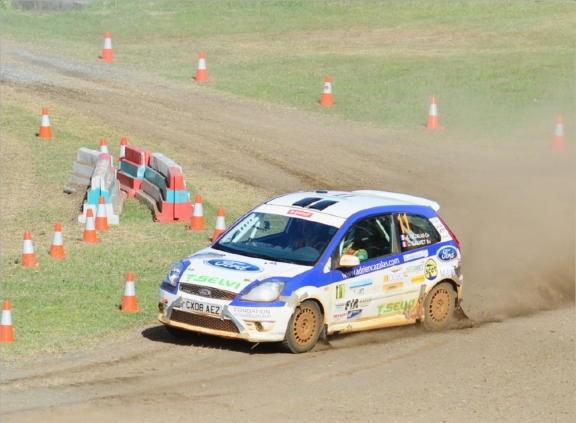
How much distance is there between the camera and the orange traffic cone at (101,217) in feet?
55.8

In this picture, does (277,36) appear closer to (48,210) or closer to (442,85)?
(442,85)

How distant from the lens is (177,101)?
91.7 feet

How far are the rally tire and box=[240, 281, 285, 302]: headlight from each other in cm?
231

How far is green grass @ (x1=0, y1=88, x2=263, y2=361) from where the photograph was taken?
12.1 meters

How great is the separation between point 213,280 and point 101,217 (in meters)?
6.33

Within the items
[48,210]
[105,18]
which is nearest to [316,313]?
[48,210]

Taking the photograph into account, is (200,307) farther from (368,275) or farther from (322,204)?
(322,204)

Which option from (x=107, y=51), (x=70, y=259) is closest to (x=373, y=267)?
(x=70, y=259)

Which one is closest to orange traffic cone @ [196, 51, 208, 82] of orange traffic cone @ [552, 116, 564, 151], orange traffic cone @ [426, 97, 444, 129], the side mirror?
A: orange traffic cone @ [426, 97, 444, 129]

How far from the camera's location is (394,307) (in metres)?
12.2

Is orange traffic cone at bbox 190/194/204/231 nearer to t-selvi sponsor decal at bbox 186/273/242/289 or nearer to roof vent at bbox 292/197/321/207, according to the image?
roof vent at bbox 292/197/321/207

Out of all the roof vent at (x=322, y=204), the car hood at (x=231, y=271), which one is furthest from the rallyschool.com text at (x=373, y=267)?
the roof vent at (x=322, y=204)

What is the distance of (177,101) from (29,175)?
7.43 meters

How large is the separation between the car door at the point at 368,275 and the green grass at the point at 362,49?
47.9 ft
